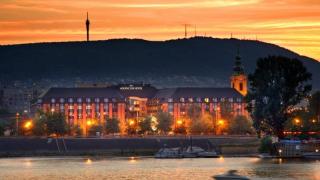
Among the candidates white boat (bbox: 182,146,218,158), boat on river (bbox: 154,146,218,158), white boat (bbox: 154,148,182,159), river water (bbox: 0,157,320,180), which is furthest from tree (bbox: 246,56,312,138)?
river water (bbox: 0,157,320,180)

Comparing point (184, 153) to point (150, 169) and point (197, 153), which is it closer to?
point (197, 153)

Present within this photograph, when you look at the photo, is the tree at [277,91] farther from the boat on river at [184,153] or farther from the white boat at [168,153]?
the white boat at [168,153]

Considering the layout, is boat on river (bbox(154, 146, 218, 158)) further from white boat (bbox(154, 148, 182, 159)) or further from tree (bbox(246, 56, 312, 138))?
tree (bbox(246, 56, 312, 138))

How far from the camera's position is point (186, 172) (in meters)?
139

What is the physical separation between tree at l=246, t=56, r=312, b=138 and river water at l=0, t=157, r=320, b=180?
637 inches

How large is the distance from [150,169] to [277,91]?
40077 mm

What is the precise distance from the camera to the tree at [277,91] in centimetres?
18012

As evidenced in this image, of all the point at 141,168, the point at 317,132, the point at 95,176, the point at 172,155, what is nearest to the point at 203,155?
the point at 172,155

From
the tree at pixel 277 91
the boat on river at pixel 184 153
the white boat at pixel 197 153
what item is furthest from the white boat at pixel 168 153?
the tree at pixel 277 91

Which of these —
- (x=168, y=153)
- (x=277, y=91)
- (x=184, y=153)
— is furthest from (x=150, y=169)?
(x=184, y=153)

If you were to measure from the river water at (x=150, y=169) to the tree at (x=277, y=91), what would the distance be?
16185 millimetres

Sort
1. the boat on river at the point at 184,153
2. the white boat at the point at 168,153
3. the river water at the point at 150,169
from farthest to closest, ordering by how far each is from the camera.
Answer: the boat on river at the point at 184,153 → the white boat at the point at 168,153 → the river water at the point at 150,169

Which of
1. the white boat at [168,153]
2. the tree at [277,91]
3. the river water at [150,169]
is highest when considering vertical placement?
the tree at [277,91]

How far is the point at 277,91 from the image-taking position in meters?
181
